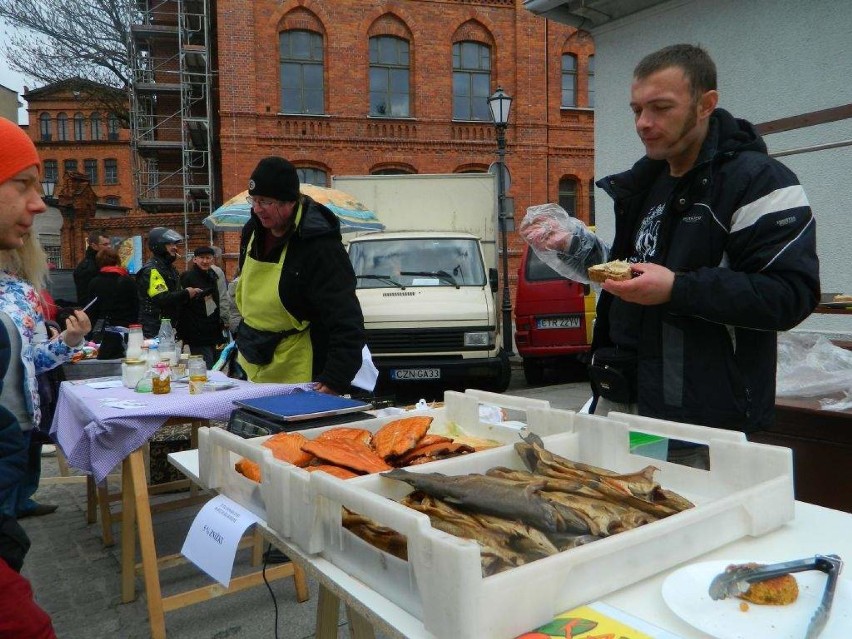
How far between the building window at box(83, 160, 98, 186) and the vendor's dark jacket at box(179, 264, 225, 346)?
53667 millimetres

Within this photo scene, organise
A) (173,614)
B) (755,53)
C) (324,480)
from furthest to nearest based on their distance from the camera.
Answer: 1. (755,53)
2. (173,614)
3. (324,480)

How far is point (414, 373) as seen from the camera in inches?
329

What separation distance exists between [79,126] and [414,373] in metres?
58.7

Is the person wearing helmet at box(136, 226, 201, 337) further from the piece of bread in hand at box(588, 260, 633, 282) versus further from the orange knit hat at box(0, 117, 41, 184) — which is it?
the piece of bread in hand at box(588, 260, 633, 282)

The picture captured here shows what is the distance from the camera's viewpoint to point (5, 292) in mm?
3324

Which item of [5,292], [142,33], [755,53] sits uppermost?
[142,33]

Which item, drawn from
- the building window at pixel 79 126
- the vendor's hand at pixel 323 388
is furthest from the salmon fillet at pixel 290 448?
the building window at pixel 79 126

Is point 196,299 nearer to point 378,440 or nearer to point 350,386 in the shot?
point 350,386

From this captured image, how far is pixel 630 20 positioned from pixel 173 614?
747cm

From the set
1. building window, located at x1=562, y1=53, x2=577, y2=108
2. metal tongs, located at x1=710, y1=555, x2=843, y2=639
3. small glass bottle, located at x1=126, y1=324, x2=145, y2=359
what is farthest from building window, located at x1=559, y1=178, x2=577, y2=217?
metal tongs, located at x1=710, y1=555, x2=843, y2=639

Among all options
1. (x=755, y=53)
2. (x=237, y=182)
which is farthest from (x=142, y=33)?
(x=755, y=53)

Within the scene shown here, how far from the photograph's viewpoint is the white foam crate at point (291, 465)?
131 cm

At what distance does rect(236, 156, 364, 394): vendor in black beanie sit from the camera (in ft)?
10.7

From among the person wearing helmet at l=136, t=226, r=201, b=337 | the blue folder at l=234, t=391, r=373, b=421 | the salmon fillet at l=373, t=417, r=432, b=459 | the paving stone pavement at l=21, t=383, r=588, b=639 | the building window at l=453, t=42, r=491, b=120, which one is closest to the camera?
the salmon fillet at l=373, t=417, r=432, b=459
